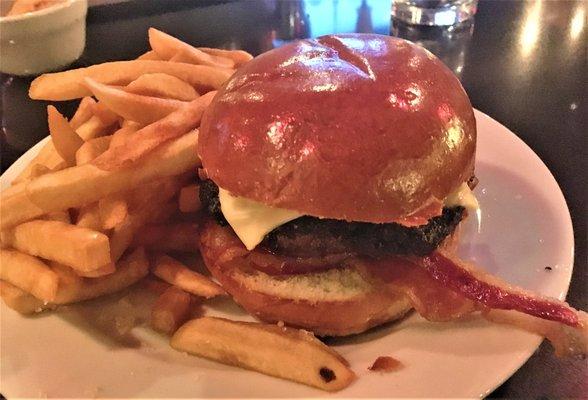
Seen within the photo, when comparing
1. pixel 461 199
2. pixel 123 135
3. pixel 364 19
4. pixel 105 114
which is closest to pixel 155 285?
pixel 123 135

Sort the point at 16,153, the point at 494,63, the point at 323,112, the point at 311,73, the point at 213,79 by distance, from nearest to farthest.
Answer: the point at 323,112, the point at 311,73, the point at 213,79, the point at 16,153, the point at 494,63

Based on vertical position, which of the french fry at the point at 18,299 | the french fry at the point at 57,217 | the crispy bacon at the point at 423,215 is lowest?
the french fry at the point at 18,299

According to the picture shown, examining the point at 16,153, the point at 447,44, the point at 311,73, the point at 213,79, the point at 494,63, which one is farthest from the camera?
the point at 447,44

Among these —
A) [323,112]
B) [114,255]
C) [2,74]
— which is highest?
[323,112]

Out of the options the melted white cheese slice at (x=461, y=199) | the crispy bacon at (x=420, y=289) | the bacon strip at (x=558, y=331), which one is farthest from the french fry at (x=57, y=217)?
the bacon strip at (x=558, y=331)

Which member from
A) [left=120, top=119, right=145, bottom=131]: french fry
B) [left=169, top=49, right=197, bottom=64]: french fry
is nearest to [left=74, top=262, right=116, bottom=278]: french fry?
[left=120, top=119, right=145, bottom=131]: french fry

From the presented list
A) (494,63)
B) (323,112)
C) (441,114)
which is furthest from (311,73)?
(494,63)

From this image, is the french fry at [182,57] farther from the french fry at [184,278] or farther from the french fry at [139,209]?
the french fry at [184,278]

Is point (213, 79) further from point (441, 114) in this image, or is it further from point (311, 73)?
point (441, 114)
